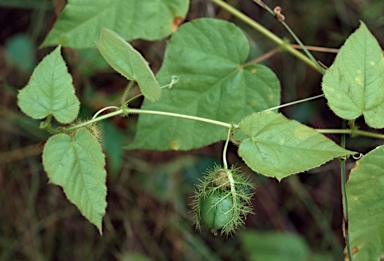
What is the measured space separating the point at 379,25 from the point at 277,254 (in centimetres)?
117

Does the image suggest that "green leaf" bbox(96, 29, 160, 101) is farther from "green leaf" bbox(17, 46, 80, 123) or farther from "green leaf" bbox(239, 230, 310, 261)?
"green leaf" bbox(239, 230, 310, 261)

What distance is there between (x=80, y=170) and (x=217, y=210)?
12.3 inches

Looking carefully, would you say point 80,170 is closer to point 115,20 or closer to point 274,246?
point 115,20

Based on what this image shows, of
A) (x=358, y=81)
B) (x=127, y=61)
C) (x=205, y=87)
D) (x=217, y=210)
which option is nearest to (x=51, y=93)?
(x=127, y=61)

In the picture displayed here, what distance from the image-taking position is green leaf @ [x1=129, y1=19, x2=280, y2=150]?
1.57 metres

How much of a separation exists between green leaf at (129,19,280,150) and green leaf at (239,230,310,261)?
1.12 m

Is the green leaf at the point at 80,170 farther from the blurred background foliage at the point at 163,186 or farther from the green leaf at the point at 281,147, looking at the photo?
the blurred background foliage at the point at 163,186

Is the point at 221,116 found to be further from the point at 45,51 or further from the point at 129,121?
the point at 45,51

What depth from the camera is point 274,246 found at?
2.57 meters

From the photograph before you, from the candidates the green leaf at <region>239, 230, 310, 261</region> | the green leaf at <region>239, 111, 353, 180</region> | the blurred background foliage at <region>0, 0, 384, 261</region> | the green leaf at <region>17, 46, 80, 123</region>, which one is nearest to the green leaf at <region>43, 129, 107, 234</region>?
the green leaf at <region>17, 46, 80, 123</region>

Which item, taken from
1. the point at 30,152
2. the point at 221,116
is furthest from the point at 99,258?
the point at 221,116

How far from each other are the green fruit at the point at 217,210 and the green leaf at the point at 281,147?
0.10 m

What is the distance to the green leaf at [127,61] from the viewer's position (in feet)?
3.93

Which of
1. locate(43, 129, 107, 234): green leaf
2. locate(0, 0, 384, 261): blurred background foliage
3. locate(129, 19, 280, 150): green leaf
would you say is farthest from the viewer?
locate(0, 0, 384, 261): blurred background foliage
